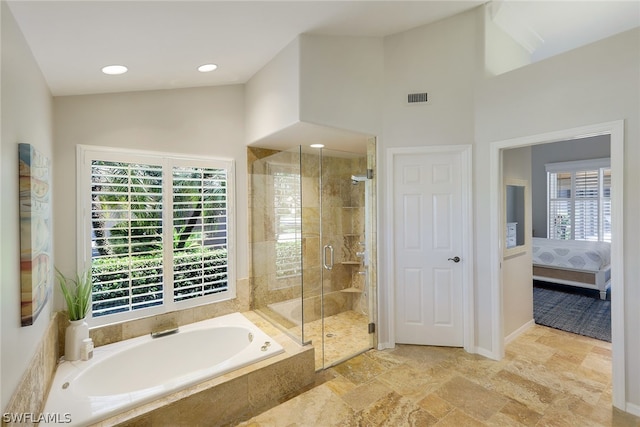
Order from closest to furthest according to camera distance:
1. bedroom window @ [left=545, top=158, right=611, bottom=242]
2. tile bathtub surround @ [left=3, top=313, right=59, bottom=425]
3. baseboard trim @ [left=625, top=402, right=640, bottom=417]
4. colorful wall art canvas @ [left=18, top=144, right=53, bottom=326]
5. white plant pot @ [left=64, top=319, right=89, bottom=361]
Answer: tile bathtub surround @ [left=3, top=313, right=59, bottom=425] < colorful wall art canvas @ [left=18, top=144, right=53, bottom=326] < baseboard trim @ [left=625, top=402, right=640, bottom=417] < white plant pot @ [left=64, top=319, right=89, bottom=361] < bedroom window @ [left=545, top=158, right=611, bottom=242]

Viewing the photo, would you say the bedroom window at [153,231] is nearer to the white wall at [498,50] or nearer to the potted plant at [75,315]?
the potted plant at [75,315]

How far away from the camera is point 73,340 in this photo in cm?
237

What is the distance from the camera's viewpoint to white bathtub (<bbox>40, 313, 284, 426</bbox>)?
1.87 meters

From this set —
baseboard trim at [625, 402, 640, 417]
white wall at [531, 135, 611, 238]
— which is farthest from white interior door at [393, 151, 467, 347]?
white wall at [531, 135, 611, 238]

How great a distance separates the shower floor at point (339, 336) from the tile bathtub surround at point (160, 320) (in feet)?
2.73

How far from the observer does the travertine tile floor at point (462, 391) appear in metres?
2.11

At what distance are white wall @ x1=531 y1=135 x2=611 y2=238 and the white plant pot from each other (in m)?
8.13

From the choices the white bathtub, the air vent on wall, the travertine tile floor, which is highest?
the air vent on wall

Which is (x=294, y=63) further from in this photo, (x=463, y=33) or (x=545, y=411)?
(x=545, y=411)

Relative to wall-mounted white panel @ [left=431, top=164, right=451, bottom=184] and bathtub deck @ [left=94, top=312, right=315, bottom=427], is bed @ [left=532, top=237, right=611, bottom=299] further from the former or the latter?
bathtub deck @ [left=94, top=312, right=315, bottom=427]

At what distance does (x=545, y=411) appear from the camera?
217 cm

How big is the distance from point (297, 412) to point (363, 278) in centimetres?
161

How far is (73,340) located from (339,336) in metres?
2.46

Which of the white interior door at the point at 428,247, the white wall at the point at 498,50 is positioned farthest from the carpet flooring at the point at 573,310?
the white wall at the point at 498,50
